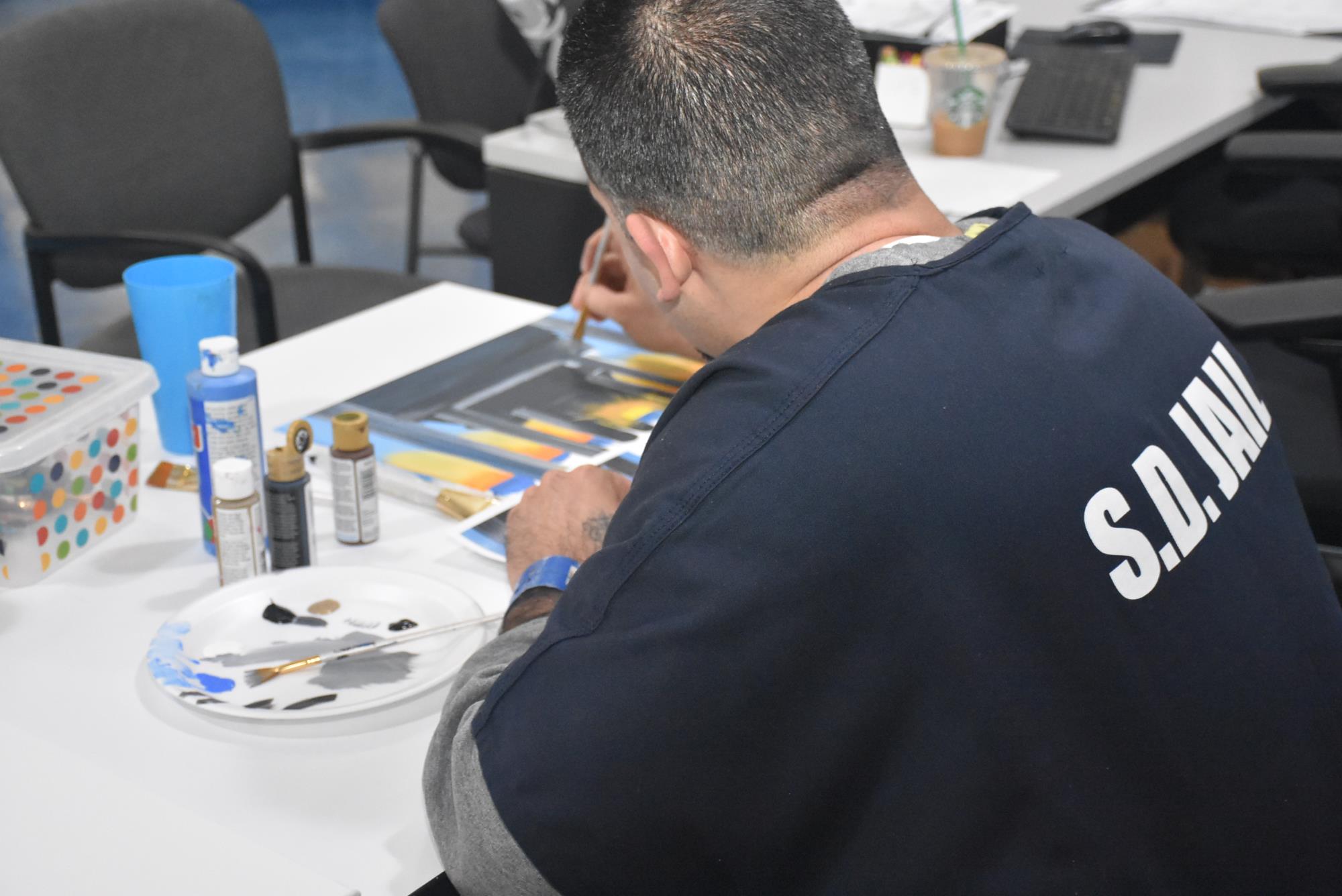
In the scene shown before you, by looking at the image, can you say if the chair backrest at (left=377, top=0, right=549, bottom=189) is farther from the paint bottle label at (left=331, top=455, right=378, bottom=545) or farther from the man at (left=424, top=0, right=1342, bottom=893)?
the man at (left=424, top=0, right=1342, bottom=893)

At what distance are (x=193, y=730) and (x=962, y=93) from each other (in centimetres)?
156

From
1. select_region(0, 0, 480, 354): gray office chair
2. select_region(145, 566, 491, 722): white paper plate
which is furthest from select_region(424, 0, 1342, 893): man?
select_region(0, 0, 480, 354): gray office chair

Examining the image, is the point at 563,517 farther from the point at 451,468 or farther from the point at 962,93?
the point at 962,93

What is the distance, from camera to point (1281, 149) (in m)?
2.06

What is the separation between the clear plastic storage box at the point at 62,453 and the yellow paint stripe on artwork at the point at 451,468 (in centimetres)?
25

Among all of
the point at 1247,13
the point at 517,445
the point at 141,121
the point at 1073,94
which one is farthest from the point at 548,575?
the point at 1247,13

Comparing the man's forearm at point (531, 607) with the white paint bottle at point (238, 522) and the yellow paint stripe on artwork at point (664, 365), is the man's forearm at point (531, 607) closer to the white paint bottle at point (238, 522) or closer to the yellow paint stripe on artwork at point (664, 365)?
the white paint bottle at point (238, 522)

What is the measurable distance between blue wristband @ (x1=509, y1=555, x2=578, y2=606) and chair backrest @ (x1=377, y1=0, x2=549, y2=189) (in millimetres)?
1746

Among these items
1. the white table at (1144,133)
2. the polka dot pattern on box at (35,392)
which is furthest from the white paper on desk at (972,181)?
the polka dot pattern on box at (35,392)

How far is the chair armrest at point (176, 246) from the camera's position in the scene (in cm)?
200

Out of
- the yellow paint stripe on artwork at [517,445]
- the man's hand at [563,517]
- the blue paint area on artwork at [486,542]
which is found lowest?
the blue paint area on artwork at [486,542]

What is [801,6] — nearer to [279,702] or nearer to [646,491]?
[646,491]

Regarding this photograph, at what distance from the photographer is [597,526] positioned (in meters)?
1.10

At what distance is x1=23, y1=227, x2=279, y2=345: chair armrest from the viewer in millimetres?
1998
